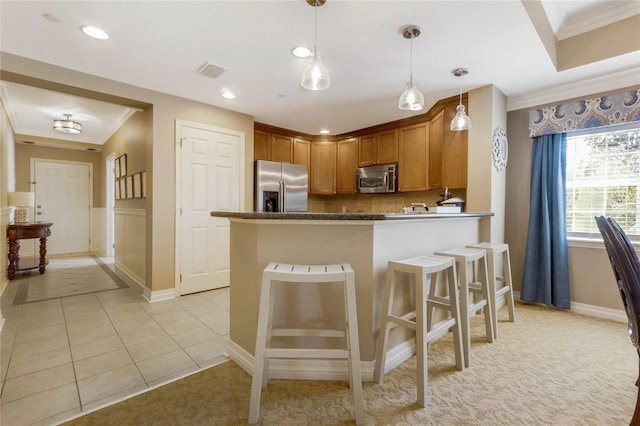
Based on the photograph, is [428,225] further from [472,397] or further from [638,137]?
[638,137]

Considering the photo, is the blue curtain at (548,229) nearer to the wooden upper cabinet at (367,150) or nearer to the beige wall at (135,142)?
the wooden upper cabinet at (367,150)

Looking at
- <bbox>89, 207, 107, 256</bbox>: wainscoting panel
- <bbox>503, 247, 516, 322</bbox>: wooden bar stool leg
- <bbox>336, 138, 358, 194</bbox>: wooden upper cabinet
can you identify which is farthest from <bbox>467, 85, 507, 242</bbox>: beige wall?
<bbox>89, 207, 107, 256</bbox>: wainscoting panel

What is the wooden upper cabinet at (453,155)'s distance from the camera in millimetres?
3254

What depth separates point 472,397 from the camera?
63.2 inches

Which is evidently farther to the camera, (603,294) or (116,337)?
(603,294)

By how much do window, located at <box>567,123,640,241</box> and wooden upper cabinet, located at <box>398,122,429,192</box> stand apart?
1514 mm

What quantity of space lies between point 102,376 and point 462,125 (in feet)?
11.1

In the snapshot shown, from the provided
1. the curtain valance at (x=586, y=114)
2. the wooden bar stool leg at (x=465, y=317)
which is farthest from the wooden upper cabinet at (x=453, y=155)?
the wooden bar stool leg at (x=465, y=317)

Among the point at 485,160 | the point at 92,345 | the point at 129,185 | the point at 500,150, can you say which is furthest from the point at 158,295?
the point at 500,150

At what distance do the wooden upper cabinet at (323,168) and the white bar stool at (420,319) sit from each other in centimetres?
342

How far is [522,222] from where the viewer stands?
3303 millimetres

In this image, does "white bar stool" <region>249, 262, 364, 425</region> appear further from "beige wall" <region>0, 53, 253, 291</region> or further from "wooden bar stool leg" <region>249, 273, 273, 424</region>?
"beige wall" <region>0, 53, 253, 291</region>

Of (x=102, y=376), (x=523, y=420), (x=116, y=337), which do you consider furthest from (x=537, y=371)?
(x=116, y=337)

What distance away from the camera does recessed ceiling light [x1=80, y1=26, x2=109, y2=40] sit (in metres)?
2.09
